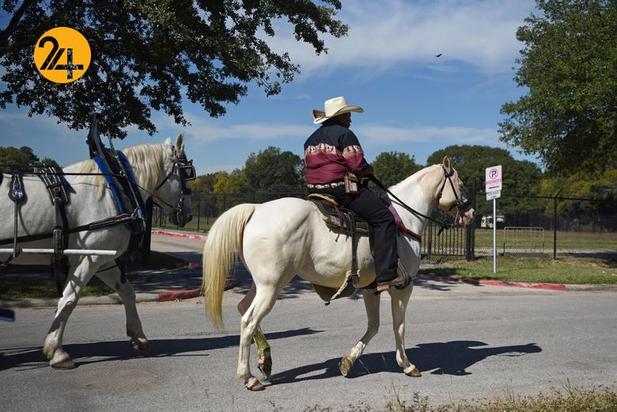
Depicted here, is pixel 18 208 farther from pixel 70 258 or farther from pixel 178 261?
pixel 178 261

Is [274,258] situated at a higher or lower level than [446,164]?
lower

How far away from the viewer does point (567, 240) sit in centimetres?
3484

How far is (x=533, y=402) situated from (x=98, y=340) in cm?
525

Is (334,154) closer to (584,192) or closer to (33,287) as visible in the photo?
(33,287)

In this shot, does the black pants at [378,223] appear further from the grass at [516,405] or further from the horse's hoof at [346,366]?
the grass at [516,405]

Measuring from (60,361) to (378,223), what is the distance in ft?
11.5

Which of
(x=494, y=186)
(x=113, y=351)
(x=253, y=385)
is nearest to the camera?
(x=253, y=385)

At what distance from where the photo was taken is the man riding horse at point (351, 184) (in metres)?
5.39

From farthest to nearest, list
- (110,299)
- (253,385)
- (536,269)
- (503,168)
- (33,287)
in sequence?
1. (503,168)
2. (536,269)
3. (33,287)
4. (110,299)
5. (253,385)

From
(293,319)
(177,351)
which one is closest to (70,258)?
(177,351)

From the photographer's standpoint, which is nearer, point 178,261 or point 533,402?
point 533,402

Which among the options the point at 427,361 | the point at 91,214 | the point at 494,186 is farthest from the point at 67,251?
the point at 494,186

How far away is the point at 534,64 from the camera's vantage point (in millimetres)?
19641

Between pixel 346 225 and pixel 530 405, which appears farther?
pixel 346 225
